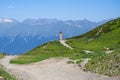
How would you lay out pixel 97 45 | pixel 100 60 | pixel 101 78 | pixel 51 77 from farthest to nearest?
pixel 97 45, pixel 100 60, pixel 51 77, pixel 101 78

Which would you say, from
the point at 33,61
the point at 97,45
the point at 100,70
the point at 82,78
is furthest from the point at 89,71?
the point at 97,45

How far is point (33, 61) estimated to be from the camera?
231 ft

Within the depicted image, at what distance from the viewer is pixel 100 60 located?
53094 millimetres

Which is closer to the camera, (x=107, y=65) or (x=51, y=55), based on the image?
(x=107, y=65)

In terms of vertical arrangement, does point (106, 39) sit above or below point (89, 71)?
above

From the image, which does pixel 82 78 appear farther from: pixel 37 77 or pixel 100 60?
pixel 100 60

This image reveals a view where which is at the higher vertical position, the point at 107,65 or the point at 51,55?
the point at 51,55

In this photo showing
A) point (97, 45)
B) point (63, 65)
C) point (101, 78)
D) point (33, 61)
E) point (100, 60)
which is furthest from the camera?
point (97, 45)

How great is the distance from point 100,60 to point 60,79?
12289mm

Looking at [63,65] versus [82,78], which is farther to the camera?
[63,65]

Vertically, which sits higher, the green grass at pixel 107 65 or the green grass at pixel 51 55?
the green grass at pixel 51 55

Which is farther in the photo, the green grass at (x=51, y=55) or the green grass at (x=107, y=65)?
the green grass at (x=51, y=55)

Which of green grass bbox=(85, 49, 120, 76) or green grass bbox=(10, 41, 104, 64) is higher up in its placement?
green grass bbox=(10, 41, 104, 64)

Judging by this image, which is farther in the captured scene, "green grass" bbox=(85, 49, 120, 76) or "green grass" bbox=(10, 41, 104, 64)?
"green grass" bbox=(10, 41, 104, 64)
